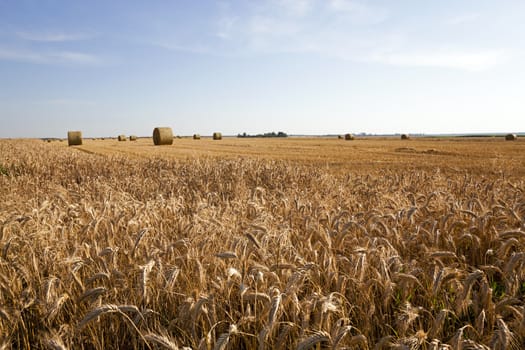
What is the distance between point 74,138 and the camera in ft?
124

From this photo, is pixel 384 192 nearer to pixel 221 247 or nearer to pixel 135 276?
pixel 221 247

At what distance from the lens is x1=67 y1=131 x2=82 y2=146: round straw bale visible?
37562 mm

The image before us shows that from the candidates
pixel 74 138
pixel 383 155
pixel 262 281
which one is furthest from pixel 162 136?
pixel 262 281

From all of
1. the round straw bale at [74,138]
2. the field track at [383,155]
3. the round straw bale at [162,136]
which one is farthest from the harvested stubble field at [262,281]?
the round straw bale at [74,138]

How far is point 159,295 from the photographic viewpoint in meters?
2.43

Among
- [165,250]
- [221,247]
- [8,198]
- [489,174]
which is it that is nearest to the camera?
[165,250]

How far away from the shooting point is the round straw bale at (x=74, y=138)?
123ft

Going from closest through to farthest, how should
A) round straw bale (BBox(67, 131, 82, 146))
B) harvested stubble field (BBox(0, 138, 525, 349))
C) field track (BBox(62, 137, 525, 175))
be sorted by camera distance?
harvested stubble field (BBox(0, 138, 525, 349)), field track (BBox(62, 137, 525, 175)), round straw bale (BBox(67, 131, 82, 146))

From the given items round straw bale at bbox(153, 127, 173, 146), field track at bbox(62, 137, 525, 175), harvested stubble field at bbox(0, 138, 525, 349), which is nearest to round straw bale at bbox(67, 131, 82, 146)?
round straw bale at bbox(153, 127, 173, 146)

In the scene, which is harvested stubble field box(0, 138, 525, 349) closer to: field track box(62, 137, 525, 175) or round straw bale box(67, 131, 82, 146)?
field track box(62, 137, 525, 175)

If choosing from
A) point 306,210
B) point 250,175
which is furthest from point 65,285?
point 250,175

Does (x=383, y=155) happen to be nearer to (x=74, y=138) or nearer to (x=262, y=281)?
(x=262, y=281)

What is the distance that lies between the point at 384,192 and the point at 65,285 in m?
5.28

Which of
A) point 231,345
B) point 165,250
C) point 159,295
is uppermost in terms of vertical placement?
point 165,250
